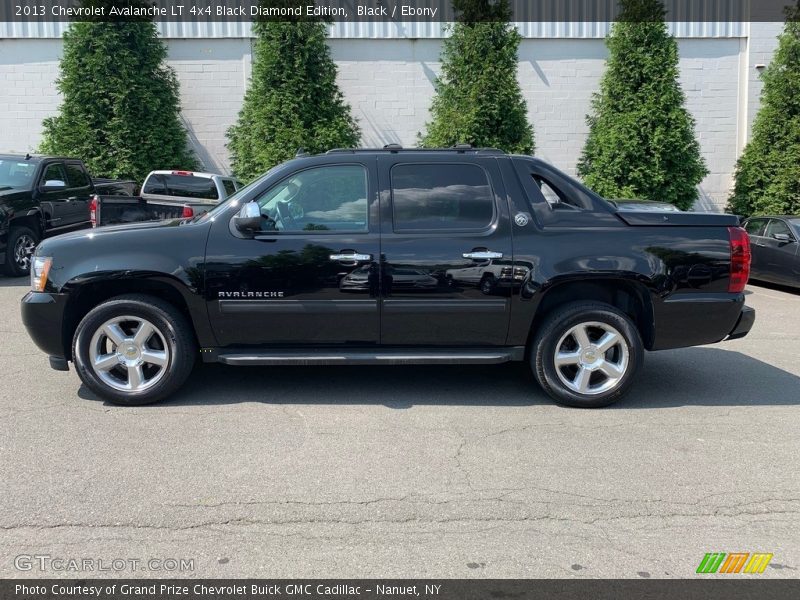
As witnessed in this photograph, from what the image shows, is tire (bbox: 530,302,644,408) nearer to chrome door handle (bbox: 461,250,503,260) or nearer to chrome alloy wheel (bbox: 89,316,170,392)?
chrome door handle (bbox: 461,250,503,260)

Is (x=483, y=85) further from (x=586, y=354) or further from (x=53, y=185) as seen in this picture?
(x=586, y=354)

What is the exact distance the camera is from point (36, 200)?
1227 cm

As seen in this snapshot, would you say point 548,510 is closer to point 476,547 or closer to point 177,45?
point 476,547

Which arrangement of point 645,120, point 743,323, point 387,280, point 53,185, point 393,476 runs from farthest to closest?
point 645,120
point 53,185
point 743,323
point 387,280
point 393,476

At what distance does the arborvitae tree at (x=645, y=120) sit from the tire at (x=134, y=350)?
1266cm

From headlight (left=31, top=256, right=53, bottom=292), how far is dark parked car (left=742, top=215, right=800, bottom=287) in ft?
37.4

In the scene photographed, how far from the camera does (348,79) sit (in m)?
17.2

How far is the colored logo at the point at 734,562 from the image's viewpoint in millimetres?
3392

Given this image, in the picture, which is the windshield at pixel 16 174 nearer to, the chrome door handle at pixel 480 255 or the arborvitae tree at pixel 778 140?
the chrome door handle at pixel 480 255

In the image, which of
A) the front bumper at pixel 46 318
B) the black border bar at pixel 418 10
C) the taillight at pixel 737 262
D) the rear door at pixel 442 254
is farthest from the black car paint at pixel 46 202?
the taillight at pixel 737 262

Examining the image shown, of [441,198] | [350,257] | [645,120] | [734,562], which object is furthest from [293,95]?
[734,562]

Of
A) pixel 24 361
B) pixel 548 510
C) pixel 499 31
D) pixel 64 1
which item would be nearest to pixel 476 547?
pixel 548 510

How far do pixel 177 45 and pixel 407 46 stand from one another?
17.3 ft

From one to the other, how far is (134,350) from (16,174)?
863 cm
